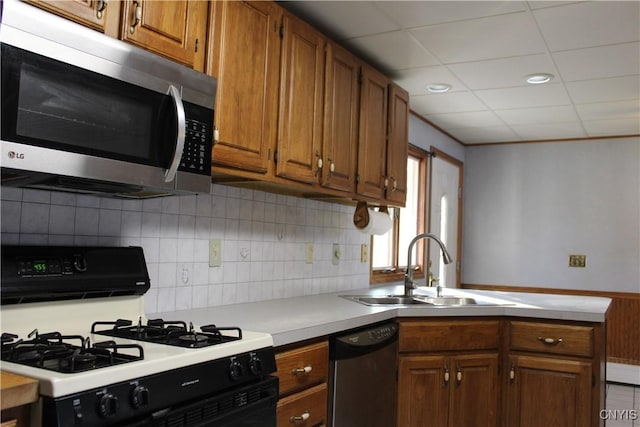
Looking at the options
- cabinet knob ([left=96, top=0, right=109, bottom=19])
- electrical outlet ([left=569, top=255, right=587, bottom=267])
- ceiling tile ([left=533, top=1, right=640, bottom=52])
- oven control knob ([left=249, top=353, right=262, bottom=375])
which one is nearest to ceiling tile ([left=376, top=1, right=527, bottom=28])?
ceiling tile ([left=533, top=1, right=640, bottom=52])

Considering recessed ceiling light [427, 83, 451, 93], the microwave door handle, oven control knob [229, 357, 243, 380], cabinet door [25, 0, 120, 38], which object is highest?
recessed ceiling light [427, 83, 451, 93]

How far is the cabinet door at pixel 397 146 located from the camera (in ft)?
10.3

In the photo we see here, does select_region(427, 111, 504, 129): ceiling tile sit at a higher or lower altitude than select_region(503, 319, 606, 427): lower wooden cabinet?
higher

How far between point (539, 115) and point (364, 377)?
2.86 metres

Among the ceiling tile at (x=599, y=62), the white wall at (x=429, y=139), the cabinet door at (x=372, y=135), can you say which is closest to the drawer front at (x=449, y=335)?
the cabinet door at (x=372, y=135)

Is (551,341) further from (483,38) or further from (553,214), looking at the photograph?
(553,214)

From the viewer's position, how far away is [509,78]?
11.0 ft

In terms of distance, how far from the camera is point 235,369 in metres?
1.41

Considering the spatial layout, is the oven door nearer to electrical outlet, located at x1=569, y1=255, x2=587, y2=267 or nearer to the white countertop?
the white countertop

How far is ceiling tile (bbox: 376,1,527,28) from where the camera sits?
2379mm

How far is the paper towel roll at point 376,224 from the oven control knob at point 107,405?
211 centimetres

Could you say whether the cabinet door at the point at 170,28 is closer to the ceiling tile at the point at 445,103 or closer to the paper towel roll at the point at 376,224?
the paper towel roll at the point at 376,224

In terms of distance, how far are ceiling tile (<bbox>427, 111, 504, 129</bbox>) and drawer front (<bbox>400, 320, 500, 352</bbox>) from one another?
2062 mm

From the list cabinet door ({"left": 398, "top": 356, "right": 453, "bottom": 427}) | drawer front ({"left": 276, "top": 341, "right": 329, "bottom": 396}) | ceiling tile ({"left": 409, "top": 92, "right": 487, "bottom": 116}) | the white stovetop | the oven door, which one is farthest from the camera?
ceiling tile ({"left": 409, "top": 92, "right": 487, "bottom": 116})
